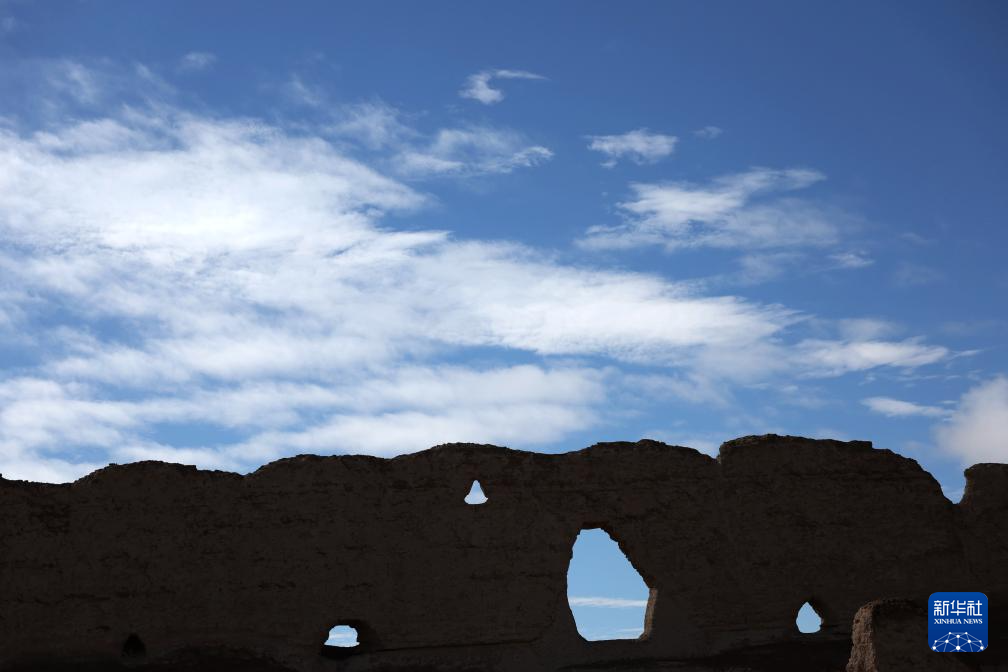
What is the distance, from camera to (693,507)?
18281 millimetres

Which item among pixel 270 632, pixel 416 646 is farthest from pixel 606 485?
pixel 270 632

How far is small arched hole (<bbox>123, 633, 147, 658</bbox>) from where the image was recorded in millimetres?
17109

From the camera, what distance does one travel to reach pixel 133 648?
1722cm

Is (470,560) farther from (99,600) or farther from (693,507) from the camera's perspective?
(99,600)

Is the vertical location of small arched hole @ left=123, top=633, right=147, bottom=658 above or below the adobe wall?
below

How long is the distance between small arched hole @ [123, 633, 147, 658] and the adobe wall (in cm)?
9

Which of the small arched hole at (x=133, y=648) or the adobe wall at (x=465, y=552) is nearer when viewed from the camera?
the small arched hole at (x=133, y=648)

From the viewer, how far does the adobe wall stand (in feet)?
56.6

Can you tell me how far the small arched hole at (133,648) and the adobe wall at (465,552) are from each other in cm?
9

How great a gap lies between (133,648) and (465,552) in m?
4.31

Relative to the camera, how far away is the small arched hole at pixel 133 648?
1711 cm

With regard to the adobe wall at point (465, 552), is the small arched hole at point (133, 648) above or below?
below

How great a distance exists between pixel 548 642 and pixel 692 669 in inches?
72.4

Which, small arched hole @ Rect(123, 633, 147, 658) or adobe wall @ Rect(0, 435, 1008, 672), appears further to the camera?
adobe wall @ Rect(0, 435, 1008, 672)
